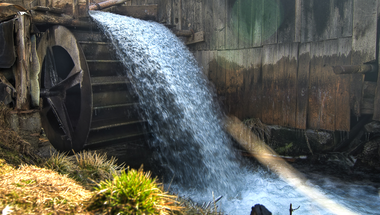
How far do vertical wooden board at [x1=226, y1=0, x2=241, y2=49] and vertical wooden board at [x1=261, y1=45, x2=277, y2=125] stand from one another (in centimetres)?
72

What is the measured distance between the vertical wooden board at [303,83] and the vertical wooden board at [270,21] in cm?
56

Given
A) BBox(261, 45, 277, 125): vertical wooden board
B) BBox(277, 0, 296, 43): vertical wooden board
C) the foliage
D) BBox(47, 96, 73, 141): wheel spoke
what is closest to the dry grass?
the foliage

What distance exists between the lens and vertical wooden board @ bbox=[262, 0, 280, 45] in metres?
4.59

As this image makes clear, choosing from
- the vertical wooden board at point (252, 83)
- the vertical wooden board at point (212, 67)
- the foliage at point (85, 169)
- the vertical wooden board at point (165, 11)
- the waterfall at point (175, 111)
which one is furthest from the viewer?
the vertical wooden board at point (165, 11)

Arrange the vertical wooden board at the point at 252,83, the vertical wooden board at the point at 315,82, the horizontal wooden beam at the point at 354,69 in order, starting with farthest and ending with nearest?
1. the vertical wooden board at the point at 252,83
2. the vertical wooden board at the point at 315,82
3. the horizontal wooden beam at the point at 354,69

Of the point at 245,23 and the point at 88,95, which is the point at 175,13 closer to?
the point at 245,23

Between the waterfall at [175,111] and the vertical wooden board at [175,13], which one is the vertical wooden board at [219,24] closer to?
the waterfall at [175,111]

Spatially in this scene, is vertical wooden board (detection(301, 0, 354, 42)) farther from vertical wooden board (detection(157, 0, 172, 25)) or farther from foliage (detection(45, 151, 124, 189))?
foliage (detection(45, 151, 124, 189))

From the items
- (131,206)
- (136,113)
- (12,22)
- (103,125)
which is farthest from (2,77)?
(131,206)

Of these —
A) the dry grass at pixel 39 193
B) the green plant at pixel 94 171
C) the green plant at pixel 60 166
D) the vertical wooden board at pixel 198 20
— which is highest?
the vertical wooden board at pixel 198 20

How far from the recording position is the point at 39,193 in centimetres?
204

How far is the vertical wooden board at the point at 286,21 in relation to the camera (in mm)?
4395

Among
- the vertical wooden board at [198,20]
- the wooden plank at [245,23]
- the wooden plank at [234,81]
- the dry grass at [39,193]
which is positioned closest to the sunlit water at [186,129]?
the wooden plank at [234,81]

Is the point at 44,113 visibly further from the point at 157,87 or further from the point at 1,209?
the point at 1,209
